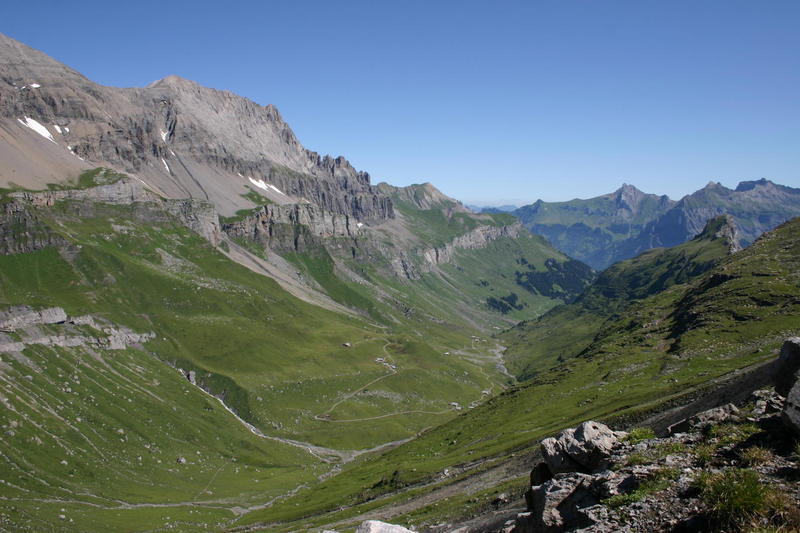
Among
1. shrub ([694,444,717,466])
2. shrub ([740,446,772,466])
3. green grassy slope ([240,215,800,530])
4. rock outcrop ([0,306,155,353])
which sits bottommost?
green grassy slope ([240,215,800,530])

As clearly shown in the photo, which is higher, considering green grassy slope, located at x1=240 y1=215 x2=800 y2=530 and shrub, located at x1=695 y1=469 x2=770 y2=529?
shrub, located at x1=695 y1=469 x2=770 y2=529

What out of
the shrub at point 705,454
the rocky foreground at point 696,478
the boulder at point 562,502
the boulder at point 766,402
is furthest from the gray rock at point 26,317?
the boulder at point 766,402

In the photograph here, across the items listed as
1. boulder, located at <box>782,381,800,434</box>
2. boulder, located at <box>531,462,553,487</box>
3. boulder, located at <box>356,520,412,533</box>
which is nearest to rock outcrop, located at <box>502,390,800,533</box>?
boulder, located at <box>782,381,800,434</box>

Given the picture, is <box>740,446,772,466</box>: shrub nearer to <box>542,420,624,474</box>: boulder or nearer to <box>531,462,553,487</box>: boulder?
<box>542,420,624,474</box>: boulder

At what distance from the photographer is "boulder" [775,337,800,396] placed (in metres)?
27.0

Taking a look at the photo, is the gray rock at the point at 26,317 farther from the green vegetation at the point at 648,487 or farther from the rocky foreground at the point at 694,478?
the green vegetation at the point at 648,487

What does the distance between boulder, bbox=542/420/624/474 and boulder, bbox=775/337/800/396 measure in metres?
8.69

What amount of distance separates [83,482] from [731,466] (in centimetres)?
14524

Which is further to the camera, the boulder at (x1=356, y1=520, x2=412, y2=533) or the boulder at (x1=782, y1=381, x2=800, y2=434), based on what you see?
the boulder at (x1=356, y1=520, x2=412, y2=533)

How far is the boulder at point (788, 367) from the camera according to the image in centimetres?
2695

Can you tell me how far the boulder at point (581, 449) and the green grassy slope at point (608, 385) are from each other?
5148 cm

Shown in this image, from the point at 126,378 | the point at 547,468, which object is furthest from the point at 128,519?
the point at 547,468

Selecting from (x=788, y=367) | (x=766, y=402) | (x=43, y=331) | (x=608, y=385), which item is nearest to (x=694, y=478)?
(x=766, y=402)

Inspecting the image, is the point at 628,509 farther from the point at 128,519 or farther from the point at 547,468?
the point at 128,519
